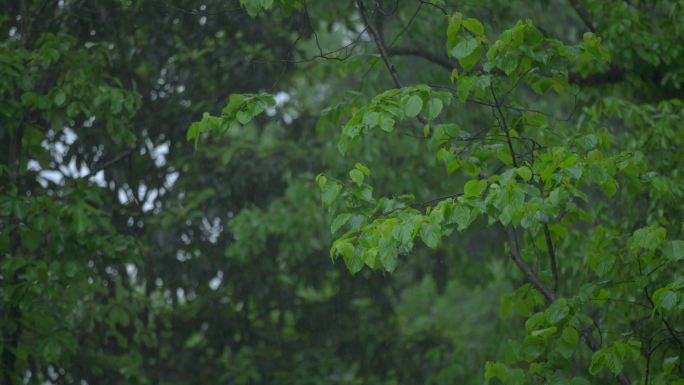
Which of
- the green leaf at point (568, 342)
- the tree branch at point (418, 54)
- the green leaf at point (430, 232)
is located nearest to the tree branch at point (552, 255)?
the green leaf at point (568, 342)

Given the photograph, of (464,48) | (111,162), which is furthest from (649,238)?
Answer: (111,162)

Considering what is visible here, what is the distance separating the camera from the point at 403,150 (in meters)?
9.98

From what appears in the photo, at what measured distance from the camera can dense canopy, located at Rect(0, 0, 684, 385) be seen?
4887 millimetres

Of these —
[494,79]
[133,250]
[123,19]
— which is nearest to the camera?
[494,79]

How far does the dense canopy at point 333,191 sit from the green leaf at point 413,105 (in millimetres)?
25

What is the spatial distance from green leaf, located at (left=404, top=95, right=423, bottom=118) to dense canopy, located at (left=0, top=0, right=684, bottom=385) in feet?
0.08

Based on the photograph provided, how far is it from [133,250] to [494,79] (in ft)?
10.2

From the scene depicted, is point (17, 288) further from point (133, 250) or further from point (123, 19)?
point (123, 19)

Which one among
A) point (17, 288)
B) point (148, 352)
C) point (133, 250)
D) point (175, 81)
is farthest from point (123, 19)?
point (148, 352)

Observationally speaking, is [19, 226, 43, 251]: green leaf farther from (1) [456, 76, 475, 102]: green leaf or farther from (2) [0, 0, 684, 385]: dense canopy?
(1) [456, 76, 475, 102]: green leaf

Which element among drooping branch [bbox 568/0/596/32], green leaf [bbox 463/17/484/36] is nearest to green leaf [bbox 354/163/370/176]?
green leaf [bbox 463/17/484/36]

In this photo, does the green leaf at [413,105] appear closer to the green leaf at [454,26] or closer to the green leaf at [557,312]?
the green leaf at [454,26]

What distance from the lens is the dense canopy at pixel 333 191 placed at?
4.89m

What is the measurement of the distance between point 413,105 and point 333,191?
21.2 inches
